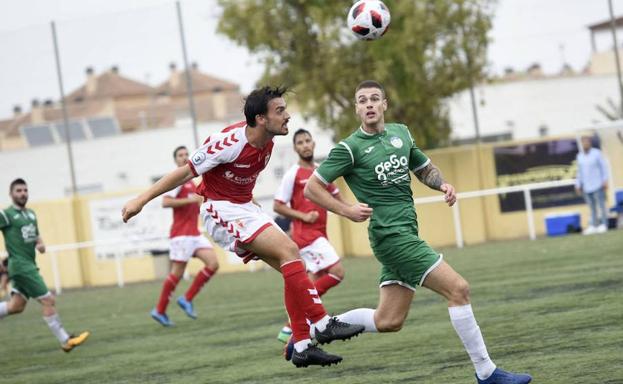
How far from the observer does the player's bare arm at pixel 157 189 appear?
8.30m

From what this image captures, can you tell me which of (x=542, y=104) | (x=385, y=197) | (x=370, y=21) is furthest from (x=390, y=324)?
(x=542, y=104)

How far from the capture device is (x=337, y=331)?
837cm

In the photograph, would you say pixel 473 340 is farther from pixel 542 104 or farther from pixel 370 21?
pixel 542 104

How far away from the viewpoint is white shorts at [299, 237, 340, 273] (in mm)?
12414

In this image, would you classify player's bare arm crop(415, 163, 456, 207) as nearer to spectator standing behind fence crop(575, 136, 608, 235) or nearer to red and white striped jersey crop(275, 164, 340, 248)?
red and white striped jersey crop(275, 164, 340, 248)

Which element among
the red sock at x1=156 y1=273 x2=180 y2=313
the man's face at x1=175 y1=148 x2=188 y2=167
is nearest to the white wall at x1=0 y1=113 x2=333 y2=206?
the red sock at x1=156 y1=273 x2=180 y2=313

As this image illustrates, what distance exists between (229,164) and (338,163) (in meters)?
0.97

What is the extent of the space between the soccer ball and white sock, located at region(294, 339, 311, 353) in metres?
3.10

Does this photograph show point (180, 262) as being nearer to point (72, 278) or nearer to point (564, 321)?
point (564, 321)

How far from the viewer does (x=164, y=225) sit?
91.1 ft

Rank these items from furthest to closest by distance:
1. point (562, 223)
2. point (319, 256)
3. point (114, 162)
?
point (114, 162), point (562, 223), point (319, 256)

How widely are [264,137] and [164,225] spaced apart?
63.9 ft

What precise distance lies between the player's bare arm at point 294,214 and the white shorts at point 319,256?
1.19ft

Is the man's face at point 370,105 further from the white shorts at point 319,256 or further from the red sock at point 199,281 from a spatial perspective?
the red sock at point 199,281
